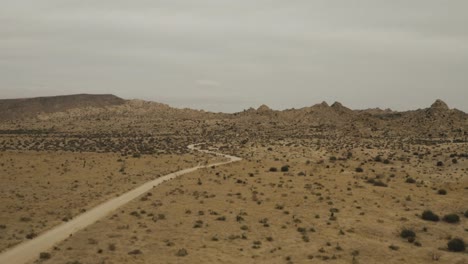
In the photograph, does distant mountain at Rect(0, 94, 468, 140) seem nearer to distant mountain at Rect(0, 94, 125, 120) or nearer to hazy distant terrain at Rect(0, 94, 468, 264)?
distant mountain at Rect(0, 94, 125, 120)

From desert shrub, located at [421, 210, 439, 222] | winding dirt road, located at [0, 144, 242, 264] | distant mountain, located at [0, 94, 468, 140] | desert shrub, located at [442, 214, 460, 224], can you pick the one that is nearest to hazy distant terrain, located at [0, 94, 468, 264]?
desert shrub, located at [442, 214, 460, 224]

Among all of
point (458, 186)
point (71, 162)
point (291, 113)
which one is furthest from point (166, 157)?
point (291, 113)

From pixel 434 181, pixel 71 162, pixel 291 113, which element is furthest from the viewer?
pixel 291 113

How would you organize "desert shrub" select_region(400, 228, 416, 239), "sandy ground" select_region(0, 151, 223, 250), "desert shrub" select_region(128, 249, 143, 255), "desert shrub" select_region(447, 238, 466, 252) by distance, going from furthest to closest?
1. "sandy ground" select_region(0, 151, 223, 250)
2. "desert shrub" select_region(400, 228, 416, 239)
3. "desert shrub" select_region(447, 238, 466, 252)
4. "desert shrub" select_region(128, 249, 143, 255)

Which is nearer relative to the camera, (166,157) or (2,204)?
(2,204)

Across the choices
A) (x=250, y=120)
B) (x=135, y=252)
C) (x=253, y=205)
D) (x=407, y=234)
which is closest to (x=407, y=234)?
(x=407, y=234)

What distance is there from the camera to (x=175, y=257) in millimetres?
22797

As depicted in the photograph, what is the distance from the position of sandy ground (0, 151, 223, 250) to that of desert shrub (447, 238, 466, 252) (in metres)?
22.0

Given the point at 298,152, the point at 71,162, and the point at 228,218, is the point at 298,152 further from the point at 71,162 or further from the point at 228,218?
the point at 228,218

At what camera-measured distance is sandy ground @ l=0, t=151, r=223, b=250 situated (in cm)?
2874

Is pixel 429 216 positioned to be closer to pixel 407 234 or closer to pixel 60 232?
pixel 407 234

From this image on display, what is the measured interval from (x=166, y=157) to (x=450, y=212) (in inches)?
1540

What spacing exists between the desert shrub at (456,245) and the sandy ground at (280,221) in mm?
523

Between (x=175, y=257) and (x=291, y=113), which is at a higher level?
(x=291, y=113)
